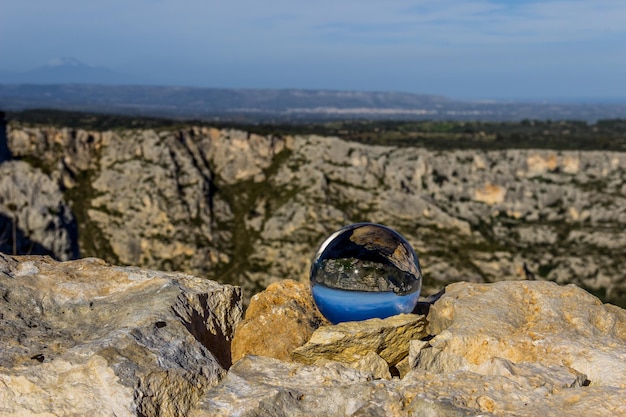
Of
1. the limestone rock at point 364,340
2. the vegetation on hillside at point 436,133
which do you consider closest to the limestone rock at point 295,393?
the limestone rock at point 364,340

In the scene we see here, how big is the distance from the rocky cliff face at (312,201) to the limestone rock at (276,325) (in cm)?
8423

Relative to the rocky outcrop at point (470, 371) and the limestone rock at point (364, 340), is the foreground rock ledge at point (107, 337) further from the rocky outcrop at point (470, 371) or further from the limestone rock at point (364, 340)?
the limestone rock at point (364, 340)

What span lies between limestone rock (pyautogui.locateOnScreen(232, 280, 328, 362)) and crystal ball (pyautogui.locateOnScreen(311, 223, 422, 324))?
551mm

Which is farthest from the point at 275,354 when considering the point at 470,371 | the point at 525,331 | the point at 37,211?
the point at 37,211

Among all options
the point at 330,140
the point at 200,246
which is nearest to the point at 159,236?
the point at 200,246

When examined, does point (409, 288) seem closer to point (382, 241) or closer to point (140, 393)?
point (382, 241)

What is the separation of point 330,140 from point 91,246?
2123 inches

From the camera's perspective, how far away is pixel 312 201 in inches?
4390

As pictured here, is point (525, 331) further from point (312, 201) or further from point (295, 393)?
point (312, 201)

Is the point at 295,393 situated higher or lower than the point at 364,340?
lower

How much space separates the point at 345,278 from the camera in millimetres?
10883

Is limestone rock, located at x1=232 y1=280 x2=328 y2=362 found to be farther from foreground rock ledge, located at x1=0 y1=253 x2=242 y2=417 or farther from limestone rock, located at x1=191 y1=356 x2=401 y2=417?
limestone rock, located at x1=191 y1=356 x2=401 y2=417

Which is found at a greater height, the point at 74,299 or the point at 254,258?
the point at 74,299

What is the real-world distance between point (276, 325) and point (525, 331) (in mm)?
4573
